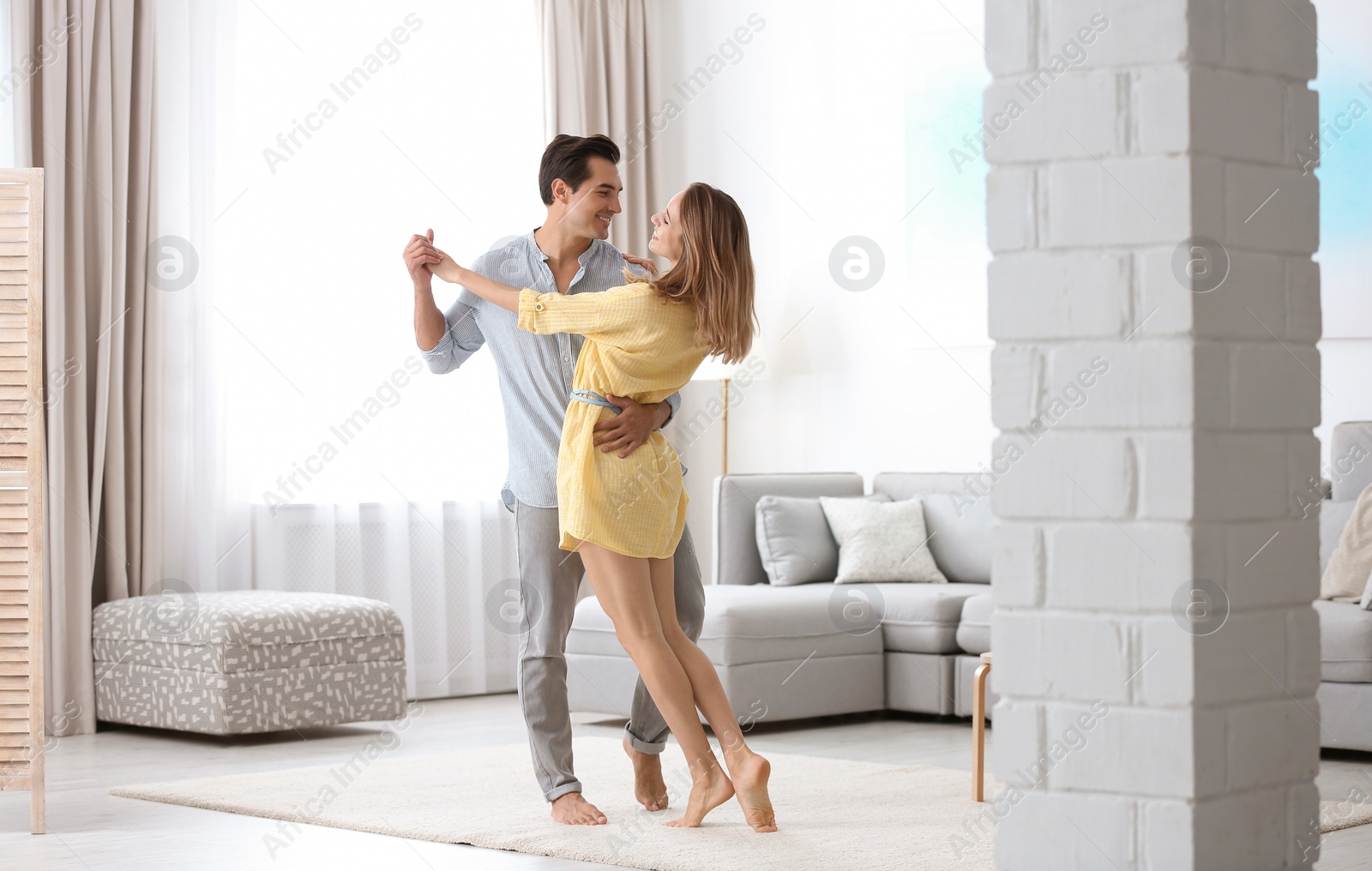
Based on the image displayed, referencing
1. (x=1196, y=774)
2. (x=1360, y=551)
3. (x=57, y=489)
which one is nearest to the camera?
(x=1196, y=774)

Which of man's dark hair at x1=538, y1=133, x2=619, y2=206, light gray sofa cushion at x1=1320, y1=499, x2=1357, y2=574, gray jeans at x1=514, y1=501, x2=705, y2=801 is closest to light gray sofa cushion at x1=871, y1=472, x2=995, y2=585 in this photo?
light gray sofa cushion at x1=1320, y1=499, x2=1357, y2=574

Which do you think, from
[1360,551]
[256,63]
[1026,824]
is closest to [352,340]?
[256,63]

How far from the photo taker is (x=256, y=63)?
543 centimetres

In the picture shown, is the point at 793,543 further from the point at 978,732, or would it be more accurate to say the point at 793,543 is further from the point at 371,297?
the point at 978,732

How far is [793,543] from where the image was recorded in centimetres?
527

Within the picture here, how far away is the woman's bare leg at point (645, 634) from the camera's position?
9.34ft

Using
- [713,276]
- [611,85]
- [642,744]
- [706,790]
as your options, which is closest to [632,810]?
[642,744]

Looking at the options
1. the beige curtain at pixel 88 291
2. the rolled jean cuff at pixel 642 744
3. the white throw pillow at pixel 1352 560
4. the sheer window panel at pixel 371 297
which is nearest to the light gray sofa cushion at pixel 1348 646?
the white throw pillow at pixel 1352 560

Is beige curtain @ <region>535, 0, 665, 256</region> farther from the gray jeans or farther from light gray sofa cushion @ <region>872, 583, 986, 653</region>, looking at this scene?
the gray jeans

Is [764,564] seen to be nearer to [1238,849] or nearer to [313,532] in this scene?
[313,532]

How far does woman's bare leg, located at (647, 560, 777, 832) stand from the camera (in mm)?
2840

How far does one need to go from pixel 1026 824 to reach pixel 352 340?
170 inches

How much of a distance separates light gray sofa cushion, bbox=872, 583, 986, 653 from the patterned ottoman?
153 centimetres

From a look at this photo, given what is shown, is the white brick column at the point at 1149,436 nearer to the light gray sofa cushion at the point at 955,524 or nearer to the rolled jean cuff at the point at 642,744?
the rolled jean cuff at the point at 642,744
